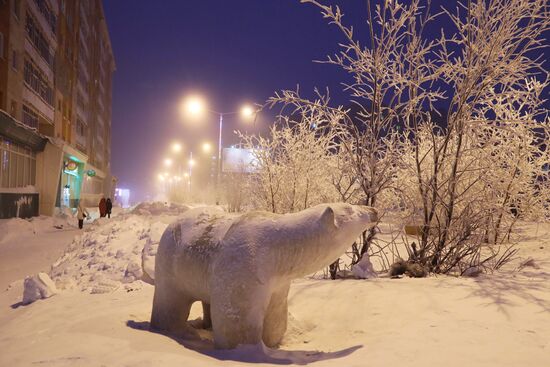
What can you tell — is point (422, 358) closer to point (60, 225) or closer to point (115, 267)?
point (115, 267)

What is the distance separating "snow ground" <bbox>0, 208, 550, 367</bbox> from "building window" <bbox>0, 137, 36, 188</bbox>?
13842 millimetres

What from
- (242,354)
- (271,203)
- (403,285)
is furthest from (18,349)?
(271,203)

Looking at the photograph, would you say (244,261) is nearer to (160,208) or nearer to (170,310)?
(170,310)

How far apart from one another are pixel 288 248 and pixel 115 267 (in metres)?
5.19

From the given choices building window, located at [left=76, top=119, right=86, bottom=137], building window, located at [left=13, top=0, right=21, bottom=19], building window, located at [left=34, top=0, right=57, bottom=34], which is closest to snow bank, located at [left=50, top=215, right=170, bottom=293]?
building window, located at [left=13, top=0, right=21, bottom=19]

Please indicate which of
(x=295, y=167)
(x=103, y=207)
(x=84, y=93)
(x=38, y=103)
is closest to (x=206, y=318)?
(x=295, y=167)

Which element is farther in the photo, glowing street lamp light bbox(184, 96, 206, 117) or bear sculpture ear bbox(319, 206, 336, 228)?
glowing street lamp light bbox(184, 96, 206, 117)

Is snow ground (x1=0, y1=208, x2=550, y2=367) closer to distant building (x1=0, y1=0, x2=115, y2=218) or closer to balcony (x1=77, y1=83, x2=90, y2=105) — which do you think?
distant building (x1=0, y1=0, x2=115, y2=218)

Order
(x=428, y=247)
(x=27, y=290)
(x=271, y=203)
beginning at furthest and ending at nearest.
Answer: (x=271, y=203)
(x=428, y=247)
(x=27, y=290)

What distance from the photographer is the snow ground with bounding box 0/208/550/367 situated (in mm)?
3566

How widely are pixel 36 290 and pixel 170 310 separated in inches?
106

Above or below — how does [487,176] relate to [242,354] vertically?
above

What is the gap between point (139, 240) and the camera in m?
10.1

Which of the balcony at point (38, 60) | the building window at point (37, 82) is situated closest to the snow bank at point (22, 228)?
the building window at point (37, 82)
